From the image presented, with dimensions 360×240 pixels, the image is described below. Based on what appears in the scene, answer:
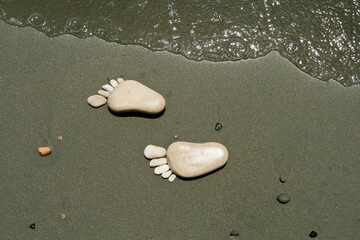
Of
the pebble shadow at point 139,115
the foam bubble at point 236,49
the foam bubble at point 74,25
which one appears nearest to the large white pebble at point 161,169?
the pebble shadow at point 139,115

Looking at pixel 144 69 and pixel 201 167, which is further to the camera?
pixel 144 69

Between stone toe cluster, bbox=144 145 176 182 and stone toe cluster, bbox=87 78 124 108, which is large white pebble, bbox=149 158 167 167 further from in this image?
stone toe cluster, bbox=87 78 124 108

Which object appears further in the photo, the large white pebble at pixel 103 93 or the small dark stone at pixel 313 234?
the large white pebble at pixel 103 93

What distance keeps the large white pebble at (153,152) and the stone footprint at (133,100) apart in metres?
0.30

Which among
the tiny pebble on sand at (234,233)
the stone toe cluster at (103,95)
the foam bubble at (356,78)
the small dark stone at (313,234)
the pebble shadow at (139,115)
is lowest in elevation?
the tiny pebble on sand at (234,233)

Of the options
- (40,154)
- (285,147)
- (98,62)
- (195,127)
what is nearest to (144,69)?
(98,62)

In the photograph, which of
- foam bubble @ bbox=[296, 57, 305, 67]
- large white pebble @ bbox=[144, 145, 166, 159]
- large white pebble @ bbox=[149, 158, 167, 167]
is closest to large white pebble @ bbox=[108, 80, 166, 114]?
large white pebble @ bbox=[144, 145, 166, 159]

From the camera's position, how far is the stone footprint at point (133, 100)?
251 cm

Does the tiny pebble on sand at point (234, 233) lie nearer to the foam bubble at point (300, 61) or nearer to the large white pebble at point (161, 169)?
the large white pebble at point (161, 169)

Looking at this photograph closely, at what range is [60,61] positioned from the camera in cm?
265

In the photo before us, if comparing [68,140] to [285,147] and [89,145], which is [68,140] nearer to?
[89,145]

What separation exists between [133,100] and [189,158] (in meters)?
0.67

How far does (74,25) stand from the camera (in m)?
2.74

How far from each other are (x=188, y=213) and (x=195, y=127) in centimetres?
72
